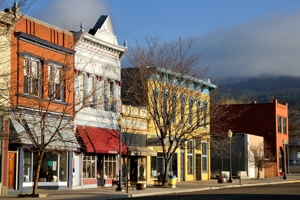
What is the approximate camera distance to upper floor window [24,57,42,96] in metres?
33.9

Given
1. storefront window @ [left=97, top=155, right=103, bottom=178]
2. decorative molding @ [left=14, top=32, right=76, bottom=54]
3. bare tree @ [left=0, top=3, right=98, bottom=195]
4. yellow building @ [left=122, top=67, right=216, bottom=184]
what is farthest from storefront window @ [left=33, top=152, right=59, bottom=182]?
yellow building @ [left=122, top=67, right=216, bottom=184]

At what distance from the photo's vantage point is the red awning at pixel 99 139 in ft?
131

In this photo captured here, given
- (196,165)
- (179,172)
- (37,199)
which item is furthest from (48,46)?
(196,165)

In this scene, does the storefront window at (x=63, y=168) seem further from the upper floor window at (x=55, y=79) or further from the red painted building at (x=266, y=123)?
the red painted building at (x=266, y=123)

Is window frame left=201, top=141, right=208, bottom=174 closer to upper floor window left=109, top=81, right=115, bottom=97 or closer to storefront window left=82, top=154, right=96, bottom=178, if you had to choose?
upper floor window left=109, top=81, right=115, bottom=97

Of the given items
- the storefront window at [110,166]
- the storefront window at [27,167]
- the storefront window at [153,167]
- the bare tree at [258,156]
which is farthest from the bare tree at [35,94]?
the bare tree at [258,156]

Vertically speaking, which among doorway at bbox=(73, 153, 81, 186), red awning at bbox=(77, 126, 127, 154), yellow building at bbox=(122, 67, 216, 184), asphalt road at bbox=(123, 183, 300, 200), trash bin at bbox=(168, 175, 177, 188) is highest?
yellow building at bbox=(122, 67, 216, 184)

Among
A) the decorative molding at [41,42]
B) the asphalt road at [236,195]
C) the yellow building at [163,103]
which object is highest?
the decorative molding at [41,42]

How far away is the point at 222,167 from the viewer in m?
69.2

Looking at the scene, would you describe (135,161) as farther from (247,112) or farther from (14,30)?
(247,112)

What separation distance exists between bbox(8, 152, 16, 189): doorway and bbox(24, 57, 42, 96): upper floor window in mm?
3648

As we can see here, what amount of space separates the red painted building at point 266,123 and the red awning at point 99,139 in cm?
3693

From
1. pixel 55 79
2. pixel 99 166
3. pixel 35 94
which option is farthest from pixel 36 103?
pixel 99 166

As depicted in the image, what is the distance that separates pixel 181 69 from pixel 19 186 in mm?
17617
